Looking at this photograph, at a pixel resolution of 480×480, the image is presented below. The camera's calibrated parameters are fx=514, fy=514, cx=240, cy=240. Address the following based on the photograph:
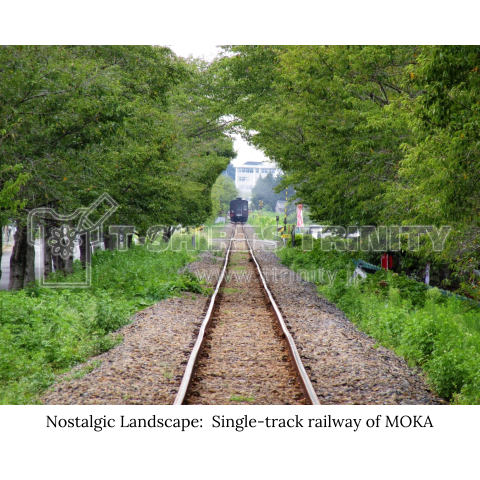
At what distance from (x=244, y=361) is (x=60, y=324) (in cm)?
360

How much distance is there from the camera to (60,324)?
9422 mm

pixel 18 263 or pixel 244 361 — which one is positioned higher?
pixel 18 263

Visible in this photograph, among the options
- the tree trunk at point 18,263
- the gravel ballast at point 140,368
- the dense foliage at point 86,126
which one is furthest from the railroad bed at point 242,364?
the tree trunk at point 18,263

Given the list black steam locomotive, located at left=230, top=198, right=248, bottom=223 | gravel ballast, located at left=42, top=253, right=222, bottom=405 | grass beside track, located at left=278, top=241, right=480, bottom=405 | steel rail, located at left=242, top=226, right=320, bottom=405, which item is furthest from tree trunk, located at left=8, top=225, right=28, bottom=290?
black steam locomotive, located at left=230, top=198, right=248, bottom=223

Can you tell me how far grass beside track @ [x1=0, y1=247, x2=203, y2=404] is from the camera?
716cm

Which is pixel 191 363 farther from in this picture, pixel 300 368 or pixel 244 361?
pixel 300 368

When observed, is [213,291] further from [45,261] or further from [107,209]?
[45,261]

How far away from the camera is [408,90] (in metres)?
12.1

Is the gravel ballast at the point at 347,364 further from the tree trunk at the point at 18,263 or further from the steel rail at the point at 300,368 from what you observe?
the tree trunk at the point at 18,263

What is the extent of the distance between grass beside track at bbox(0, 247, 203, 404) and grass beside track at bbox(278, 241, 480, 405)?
498 cm

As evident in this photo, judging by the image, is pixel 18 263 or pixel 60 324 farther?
pixel 18 263

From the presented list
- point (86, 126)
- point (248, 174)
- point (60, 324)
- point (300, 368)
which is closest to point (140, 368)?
point (300, 368)

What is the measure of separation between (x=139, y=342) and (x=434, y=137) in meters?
5.94

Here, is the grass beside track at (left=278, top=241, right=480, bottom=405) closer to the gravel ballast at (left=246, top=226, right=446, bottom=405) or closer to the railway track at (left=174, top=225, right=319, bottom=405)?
the gravel ballast at (left=246, top=226, right=446, bottom=405)
